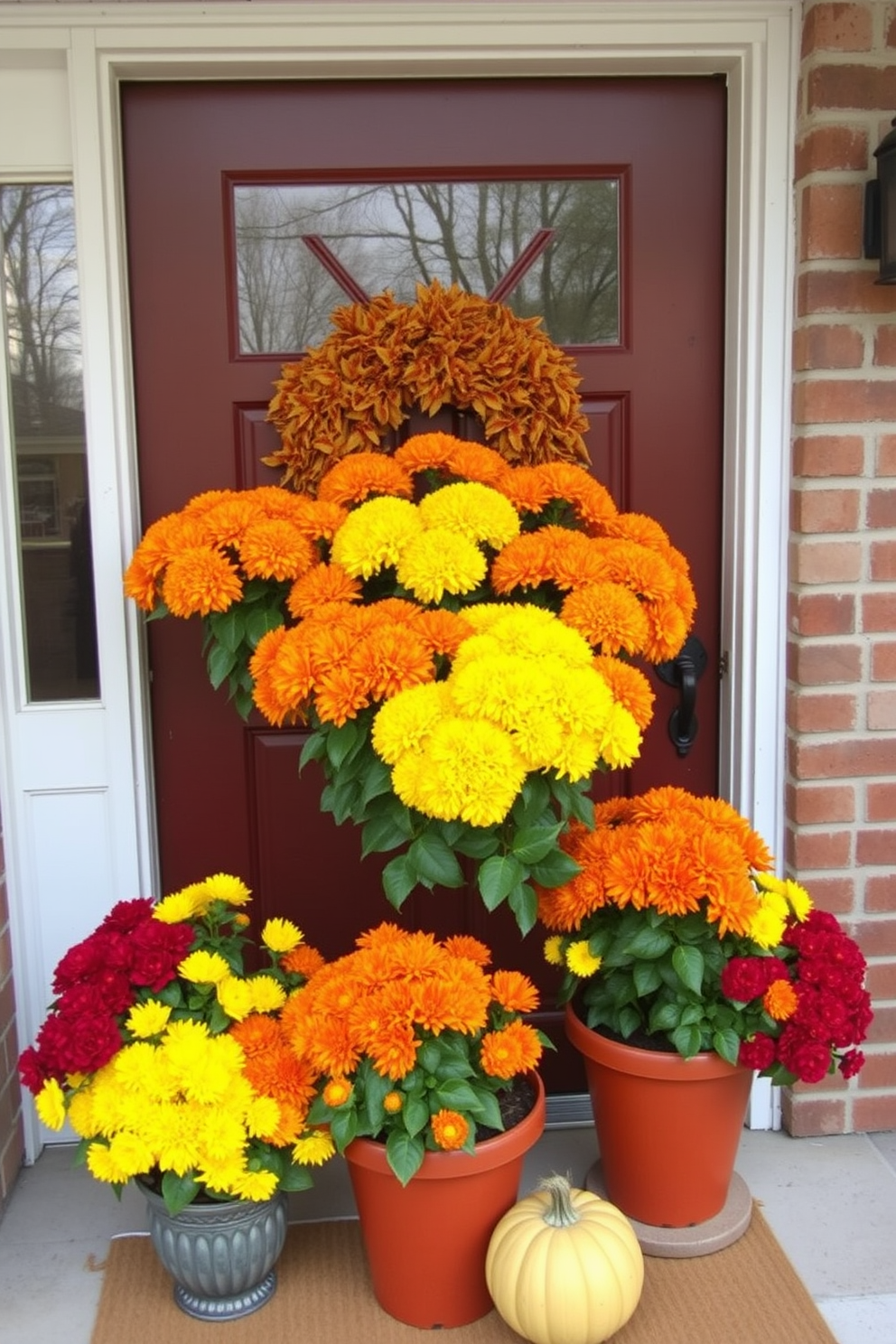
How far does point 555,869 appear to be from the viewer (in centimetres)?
158

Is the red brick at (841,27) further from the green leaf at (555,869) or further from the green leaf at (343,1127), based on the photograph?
the green leaf at (343,1127)

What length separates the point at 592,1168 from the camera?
84.9 inches

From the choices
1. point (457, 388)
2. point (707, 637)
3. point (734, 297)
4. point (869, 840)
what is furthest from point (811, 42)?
point (869, 840)

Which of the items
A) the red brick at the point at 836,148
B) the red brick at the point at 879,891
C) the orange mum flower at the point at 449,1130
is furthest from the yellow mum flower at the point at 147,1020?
the red brick at the point at 836,148

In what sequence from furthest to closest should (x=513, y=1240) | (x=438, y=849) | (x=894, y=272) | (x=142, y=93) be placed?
1. (x=142, y=93)
2. (x=894, y=272)
3. (x=513, y=1240)
4. (x=438, y=849)

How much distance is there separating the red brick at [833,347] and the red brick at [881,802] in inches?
31.7

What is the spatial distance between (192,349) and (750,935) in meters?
1.48

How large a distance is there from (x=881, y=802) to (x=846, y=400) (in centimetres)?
77

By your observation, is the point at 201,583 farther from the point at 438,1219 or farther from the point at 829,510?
the point at 829,510

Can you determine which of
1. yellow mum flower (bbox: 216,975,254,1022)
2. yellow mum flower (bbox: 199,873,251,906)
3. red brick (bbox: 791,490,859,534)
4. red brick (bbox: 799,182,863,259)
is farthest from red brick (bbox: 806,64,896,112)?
yellow mum flower (bbox: 216,975,254,1022)

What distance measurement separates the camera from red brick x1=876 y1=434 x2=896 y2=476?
213 centimetres

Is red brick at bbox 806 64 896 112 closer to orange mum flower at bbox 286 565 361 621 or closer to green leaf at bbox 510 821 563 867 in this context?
orange mum flower at bbox 286 565 361 621

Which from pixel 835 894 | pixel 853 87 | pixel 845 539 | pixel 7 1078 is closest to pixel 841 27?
pixel 853 87

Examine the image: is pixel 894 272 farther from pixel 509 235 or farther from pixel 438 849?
pixel 438 849
